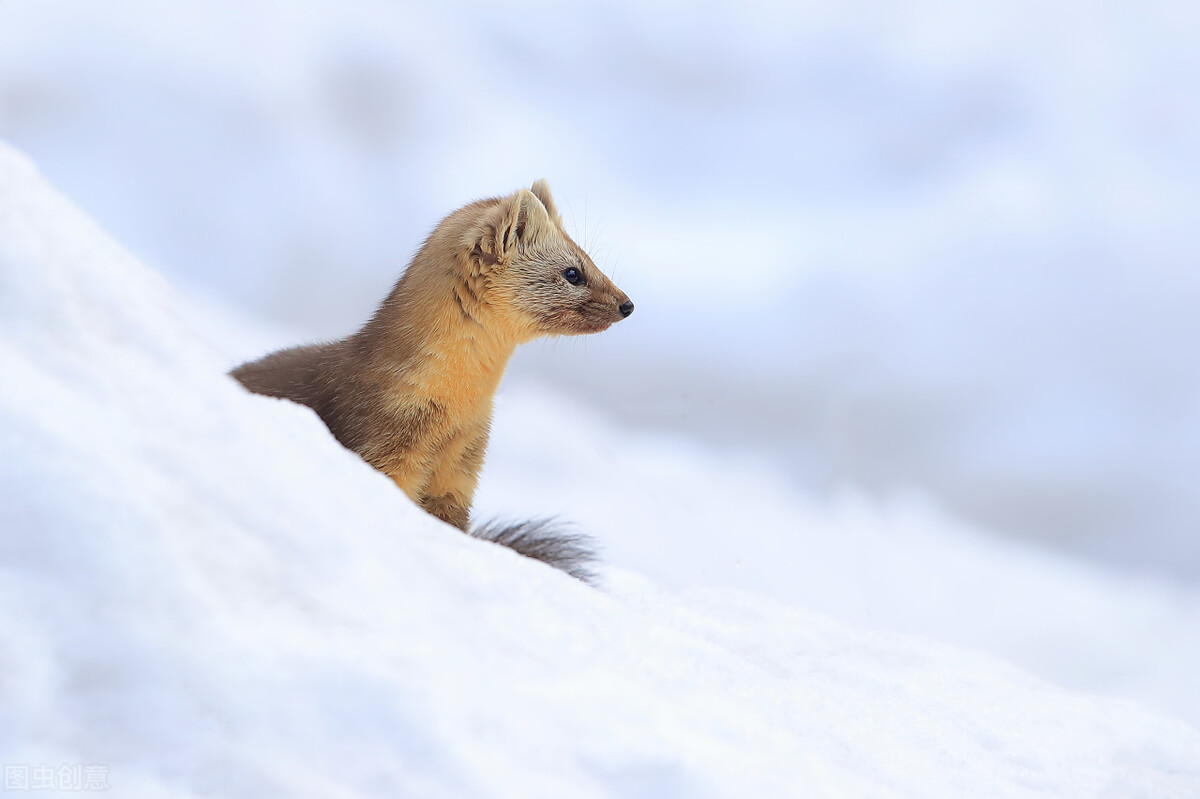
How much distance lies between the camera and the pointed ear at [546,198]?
3180 mm

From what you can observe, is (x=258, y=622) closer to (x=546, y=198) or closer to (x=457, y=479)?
(x=457, y=479)

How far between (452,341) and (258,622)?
1.54 meters

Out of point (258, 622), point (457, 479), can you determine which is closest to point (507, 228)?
point (457, 479)

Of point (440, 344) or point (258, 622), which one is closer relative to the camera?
point (258, 622)

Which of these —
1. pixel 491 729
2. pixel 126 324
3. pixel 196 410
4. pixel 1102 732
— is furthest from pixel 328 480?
pixel 1102 732

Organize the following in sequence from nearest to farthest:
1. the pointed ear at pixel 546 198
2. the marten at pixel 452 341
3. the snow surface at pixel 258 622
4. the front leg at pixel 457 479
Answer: the snow surface at pixel 258 622 < the marten at pixel 452 341 < the front leg at pixel 457 479 < the pointed ear at pixel 546 198

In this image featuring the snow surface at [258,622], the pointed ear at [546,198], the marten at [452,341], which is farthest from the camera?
the pointed ear at [546,198]

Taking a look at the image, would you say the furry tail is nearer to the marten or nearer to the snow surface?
the marten

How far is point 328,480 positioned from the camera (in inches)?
64.7

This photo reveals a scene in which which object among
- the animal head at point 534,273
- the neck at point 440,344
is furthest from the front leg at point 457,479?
the animal head at point 534,273

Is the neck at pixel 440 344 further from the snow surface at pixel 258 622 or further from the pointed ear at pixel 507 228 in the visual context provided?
the snow surface at pixel 258 622

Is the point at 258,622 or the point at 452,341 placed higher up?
the point at 452,341

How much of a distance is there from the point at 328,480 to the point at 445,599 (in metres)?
0.27

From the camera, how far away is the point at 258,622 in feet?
4.37
